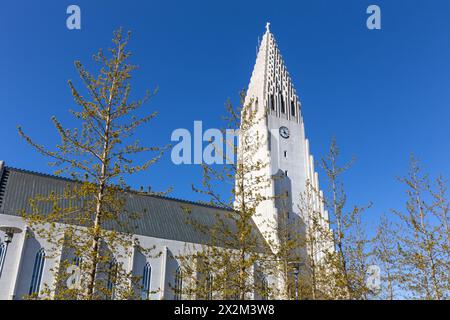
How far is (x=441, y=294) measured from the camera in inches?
773

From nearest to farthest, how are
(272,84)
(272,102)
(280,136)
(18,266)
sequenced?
(18,266) → (280,136) → (272,102) → (272,84)

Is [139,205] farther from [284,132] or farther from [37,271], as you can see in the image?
[284,132]

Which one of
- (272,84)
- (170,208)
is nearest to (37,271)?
(170,208)

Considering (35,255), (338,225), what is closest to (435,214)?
(338,225)

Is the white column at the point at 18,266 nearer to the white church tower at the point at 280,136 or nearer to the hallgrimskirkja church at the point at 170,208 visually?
the hallgrimskirkja church at the point at 170,208

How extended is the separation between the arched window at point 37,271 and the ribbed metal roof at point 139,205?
17.1 ft

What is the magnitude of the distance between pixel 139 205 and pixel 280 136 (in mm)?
24098

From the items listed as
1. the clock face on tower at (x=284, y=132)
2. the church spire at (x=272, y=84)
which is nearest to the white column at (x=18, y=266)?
the church spire at (x=272, y=84)

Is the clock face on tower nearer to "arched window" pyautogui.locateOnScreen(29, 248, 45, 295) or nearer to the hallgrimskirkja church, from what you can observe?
the hallgrimskirkja church

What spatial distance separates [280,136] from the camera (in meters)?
60.7

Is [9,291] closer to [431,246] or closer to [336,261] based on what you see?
[336,261]

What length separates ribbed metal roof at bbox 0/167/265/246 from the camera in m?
41.5

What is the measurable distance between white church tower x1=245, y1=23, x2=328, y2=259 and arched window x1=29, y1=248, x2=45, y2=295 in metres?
26.5
